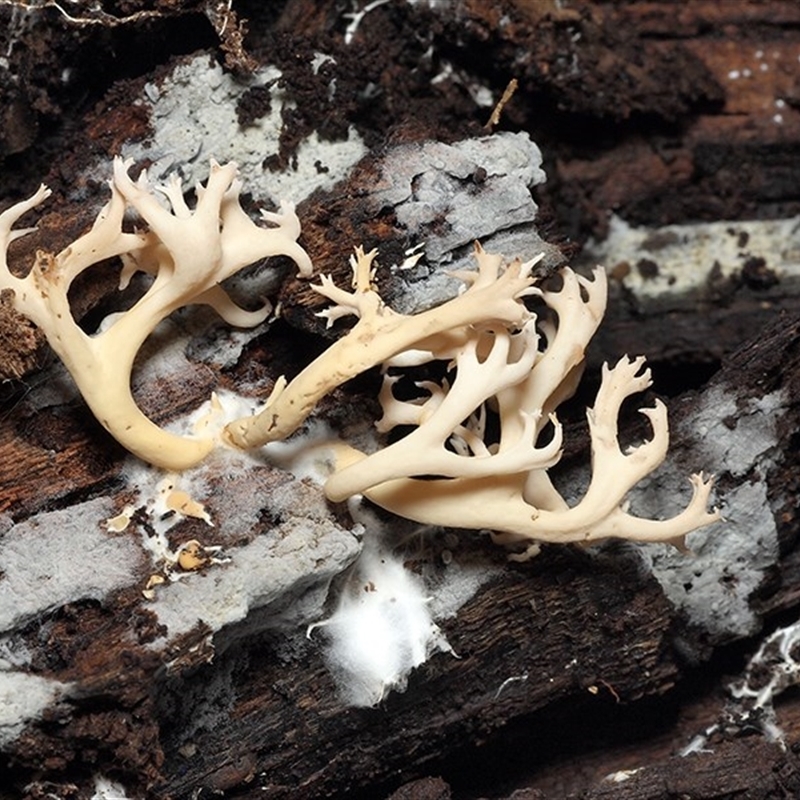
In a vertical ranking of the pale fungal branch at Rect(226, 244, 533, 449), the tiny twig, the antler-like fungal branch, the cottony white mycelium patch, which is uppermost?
the tiny twig

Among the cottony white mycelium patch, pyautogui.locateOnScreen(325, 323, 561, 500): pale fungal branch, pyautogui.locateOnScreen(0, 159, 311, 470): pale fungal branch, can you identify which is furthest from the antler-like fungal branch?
pyautogui.locateOnScreen(0, 159, 311, 470): pale fungal branch

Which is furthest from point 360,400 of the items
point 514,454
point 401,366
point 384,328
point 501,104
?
point 501,104

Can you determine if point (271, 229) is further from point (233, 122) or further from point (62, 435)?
point (62, 435)

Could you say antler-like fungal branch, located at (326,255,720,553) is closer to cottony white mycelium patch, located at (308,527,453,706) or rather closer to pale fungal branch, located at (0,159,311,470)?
cottony white mycelium patch, located at (308,527,453,706)

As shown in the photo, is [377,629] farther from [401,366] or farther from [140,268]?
[140,268]

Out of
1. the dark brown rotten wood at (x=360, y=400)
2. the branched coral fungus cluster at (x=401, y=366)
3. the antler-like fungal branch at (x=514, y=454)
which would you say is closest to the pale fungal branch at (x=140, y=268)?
the branched coral fungus cluster at (x=401, y=366)

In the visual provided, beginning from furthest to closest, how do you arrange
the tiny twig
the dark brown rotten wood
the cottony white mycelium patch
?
1. the tiny twig
2. the cottony white mycelium patch
3. the dark brown rotten wood

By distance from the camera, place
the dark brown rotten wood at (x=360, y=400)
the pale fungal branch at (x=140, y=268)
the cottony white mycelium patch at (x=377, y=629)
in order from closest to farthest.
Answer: the pale fungal branch at (x=140, y=268) → the dark brown rotten wood at (x=360, y=400) → the cottony white mycelium patch at (x=377, y=629)

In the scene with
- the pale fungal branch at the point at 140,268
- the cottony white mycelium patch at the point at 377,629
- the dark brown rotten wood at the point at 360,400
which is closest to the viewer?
the pale fungal branch at the point at 140,268

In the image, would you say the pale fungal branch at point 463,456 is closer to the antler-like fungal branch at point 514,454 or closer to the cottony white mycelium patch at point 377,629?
the antler-like fungal branch at point 514,454
